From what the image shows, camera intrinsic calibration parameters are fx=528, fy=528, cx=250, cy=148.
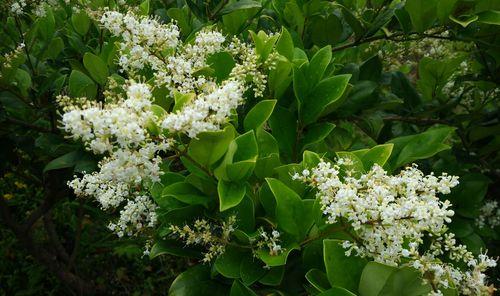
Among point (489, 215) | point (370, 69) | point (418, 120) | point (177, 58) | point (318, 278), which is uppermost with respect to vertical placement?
point (177, 58)

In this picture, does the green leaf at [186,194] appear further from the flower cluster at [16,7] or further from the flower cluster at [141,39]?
the flower cluster at [16,7]

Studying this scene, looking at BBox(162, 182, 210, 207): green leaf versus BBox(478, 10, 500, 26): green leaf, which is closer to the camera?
BBox(162, 182, 210, 207): green leaf

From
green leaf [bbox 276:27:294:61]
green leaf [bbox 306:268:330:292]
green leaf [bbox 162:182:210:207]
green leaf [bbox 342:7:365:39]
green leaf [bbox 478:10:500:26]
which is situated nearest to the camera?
green leaf [bbox 306:268:330:292]

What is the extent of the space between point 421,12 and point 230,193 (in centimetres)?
112

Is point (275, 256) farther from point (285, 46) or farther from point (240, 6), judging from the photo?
point (240, 6)

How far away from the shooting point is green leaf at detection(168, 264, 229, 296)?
1.42 metres

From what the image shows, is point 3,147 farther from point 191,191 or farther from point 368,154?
point 368,154

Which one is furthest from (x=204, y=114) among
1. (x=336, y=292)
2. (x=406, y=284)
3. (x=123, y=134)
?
(x=406, y=284)

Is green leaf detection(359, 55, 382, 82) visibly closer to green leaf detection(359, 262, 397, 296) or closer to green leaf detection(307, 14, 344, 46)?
green leaf detection(307, 14, 344, 46)

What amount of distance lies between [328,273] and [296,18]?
133cm

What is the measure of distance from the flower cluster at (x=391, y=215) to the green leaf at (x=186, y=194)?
298 millimetres

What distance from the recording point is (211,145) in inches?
50.4

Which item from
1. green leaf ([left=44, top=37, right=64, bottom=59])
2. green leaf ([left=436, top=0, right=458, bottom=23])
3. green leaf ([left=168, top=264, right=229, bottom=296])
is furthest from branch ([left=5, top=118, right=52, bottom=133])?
green leaf ([left=436, top=0, right=458, bottom=23])

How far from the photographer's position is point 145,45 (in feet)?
5.13
